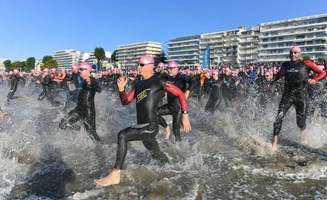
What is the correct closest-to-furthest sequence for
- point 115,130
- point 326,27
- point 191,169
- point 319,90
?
1. point 191,169
2. point 115,130
3. point 319,90
4. point 326,27

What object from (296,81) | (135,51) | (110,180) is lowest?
(110,180)

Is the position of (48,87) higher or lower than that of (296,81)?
lower

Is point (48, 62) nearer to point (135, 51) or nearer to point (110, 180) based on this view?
point (135, 51)

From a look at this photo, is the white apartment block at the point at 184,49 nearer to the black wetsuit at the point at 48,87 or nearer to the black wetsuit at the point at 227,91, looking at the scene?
the black wetsuit at the point at 48,87

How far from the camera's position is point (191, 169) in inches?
187

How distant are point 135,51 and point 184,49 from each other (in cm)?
3437

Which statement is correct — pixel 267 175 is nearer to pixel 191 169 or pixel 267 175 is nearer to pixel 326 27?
pixel 191 169

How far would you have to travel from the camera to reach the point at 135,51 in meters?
159

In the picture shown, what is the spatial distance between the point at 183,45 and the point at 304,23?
189ft

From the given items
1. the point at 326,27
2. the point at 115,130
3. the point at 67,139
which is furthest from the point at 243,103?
the point at 326,27

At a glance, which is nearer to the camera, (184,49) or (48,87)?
(48,87)

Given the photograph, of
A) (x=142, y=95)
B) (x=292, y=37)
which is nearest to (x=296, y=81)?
(x=142, y=95)

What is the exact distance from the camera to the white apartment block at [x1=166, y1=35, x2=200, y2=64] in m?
129

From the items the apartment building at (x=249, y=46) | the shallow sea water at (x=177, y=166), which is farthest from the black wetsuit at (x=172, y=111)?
the apartment building at (x=249, y=46)
